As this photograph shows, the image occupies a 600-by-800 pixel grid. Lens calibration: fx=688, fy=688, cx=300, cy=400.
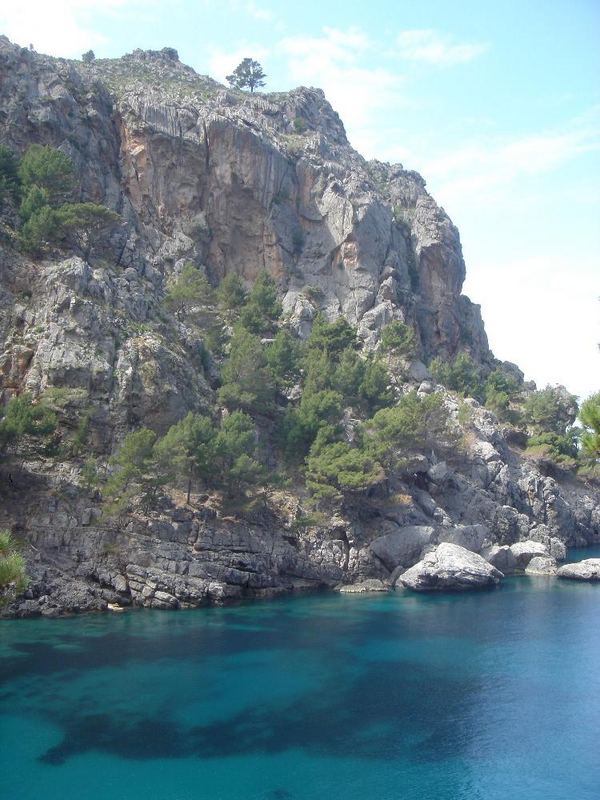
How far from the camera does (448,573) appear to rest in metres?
48.9

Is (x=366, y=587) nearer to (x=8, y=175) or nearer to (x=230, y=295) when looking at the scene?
(x=230, y=295)

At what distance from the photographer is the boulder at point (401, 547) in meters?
51.5

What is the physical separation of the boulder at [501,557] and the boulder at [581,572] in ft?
12.4

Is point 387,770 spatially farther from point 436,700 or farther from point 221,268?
point 221,268

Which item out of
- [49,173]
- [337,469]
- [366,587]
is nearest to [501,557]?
[366,587]

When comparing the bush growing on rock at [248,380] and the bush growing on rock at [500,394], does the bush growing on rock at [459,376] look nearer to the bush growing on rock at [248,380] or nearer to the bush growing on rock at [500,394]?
the bush growing on rock at [500,394]

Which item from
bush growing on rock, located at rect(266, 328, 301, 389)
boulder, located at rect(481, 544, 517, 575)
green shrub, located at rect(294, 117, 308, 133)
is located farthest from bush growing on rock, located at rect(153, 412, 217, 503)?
green shrub, located at rect(294, 117, 308, 133)

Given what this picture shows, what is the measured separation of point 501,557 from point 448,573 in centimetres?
875

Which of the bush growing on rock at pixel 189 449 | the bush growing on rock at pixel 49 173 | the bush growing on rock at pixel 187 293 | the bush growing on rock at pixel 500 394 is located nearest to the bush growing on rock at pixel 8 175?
the bush growing on rock at pixel 49 173

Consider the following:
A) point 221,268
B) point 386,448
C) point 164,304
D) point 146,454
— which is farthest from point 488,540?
→ point 221,268

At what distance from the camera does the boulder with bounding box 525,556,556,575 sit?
2228 inches

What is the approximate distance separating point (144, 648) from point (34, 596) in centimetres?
877

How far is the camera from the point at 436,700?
2750 cm

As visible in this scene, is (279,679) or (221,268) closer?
(279,679)
